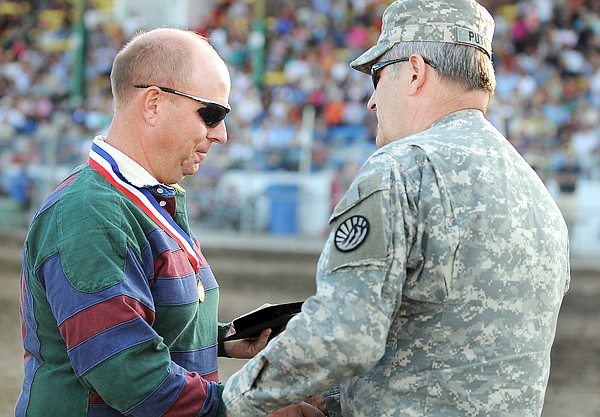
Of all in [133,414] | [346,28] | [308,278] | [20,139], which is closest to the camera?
[133,414]

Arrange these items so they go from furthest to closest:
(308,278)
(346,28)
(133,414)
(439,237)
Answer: (346,28) < (308,278) < (133,414) < (439,237)

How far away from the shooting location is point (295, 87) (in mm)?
21672

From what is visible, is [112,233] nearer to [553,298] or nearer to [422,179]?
[422,179]

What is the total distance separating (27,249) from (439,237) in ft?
3.94

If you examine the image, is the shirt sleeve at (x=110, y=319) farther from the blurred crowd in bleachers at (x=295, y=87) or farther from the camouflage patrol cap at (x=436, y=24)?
the blurred crowd in bleachers at (x=295, y=87)

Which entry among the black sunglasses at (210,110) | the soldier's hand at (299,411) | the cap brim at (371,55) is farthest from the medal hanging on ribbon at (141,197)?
the cap brim at (371,55)

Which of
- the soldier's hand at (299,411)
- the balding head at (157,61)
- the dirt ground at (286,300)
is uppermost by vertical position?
the balding head at (157,61)

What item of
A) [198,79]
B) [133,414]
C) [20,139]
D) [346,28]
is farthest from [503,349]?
[346,28]

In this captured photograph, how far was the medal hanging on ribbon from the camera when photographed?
105 inches

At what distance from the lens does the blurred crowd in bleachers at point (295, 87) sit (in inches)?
716

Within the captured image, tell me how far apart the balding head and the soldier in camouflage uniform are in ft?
2.13

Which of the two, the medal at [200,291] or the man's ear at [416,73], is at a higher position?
the man's ear at [416,73]

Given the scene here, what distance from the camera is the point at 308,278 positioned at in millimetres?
12594

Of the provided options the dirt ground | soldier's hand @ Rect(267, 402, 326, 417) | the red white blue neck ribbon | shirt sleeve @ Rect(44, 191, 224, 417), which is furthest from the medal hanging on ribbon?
the dirt ground
